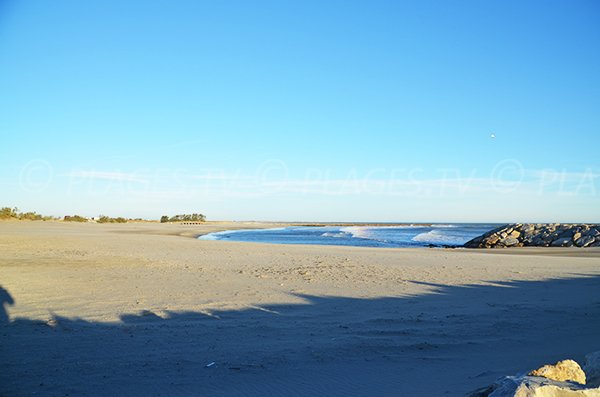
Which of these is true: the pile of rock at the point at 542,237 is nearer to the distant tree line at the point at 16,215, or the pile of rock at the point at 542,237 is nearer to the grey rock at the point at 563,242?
the grey rock at the point at 563,242

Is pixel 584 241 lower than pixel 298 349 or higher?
higher

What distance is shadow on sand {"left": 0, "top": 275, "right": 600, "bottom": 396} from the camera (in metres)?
5.04

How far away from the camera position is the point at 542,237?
A: 3391 cm

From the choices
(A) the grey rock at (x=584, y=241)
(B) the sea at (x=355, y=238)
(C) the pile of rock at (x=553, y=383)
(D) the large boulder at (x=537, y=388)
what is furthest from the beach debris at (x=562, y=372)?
(A) the grey rock at (x=584, y=241)

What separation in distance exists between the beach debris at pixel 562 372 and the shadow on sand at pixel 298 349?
3.39ft

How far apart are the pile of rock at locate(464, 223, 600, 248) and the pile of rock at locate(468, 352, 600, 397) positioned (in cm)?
3152

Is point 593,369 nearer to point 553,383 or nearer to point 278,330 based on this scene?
point 553,383

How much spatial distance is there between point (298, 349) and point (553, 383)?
3490 millimetres

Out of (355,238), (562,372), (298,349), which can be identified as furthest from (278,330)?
(355,238)

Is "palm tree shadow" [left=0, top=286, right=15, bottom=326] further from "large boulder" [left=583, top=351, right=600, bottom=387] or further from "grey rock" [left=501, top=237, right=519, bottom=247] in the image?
"grey rock" [left=501, top=237, right=519, bottom=247]

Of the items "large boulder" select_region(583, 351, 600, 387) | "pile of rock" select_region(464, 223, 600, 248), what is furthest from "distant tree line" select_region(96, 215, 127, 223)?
"large boulder" select_region(583, 351, 600, 387)

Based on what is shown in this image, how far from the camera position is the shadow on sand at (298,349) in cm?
504

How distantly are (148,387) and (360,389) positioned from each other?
90.5 inches

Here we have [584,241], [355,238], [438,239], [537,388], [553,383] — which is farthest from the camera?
[438,239]
